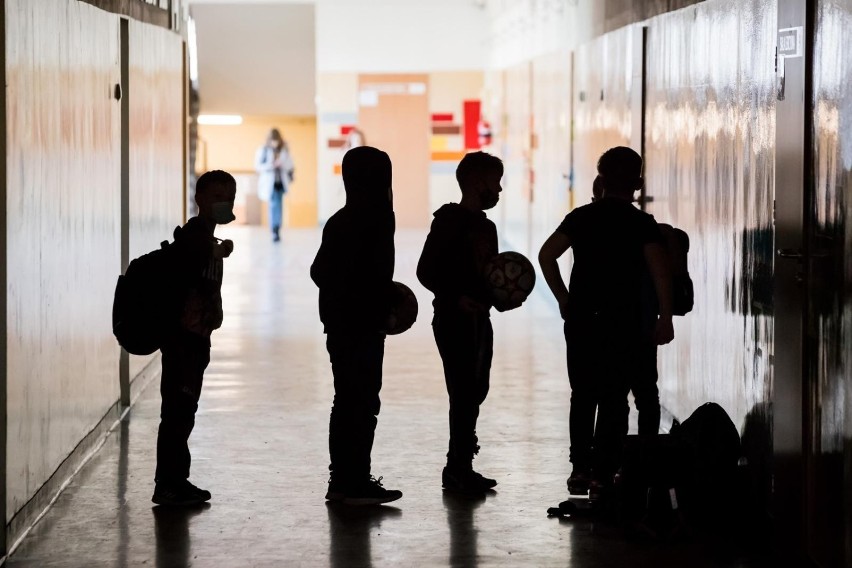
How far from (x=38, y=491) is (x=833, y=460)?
272 centimetres

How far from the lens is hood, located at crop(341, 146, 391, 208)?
17.1ft

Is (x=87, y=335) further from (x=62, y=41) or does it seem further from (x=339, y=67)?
(x=339, y=67)

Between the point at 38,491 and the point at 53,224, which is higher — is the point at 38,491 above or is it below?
below

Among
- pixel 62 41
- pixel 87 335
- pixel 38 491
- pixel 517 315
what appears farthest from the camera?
pixel 517 315

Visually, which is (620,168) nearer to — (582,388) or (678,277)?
(678,277)

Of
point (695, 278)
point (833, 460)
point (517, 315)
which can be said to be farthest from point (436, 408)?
point (517, 315)

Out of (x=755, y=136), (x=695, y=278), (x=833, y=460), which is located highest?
(x=755, y=136)

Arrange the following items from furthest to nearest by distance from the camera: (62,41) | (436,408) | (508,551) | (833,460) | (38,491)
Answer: (436,408), (62,41), (38,491), (508,551), (833,460)

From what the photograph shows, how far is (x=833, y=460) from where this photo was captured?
433 centimetres

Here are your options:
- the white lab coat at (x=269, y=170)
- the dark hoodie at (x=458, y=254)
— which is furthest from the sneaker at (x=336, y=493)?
the white lab coat at (x=269, y=170)

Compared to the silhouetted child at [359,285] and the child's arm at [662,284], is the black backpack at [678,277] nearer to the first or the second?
the child's arm at [662,284]

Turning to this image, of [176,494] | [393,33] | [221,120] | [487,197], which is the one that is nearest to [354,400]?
[176,494]

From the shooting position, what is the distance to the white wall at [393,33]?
21.7 m

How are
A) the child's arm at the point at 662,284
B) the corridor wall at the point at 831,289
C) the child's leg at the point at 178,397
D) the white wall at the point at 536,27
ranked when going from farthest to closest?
1. the white wall at the point at 536,27
2. the child's leg at the point at 178,397
3. the child's arm at the point at 662,284
4. the corridor wall at the point at 831,289
